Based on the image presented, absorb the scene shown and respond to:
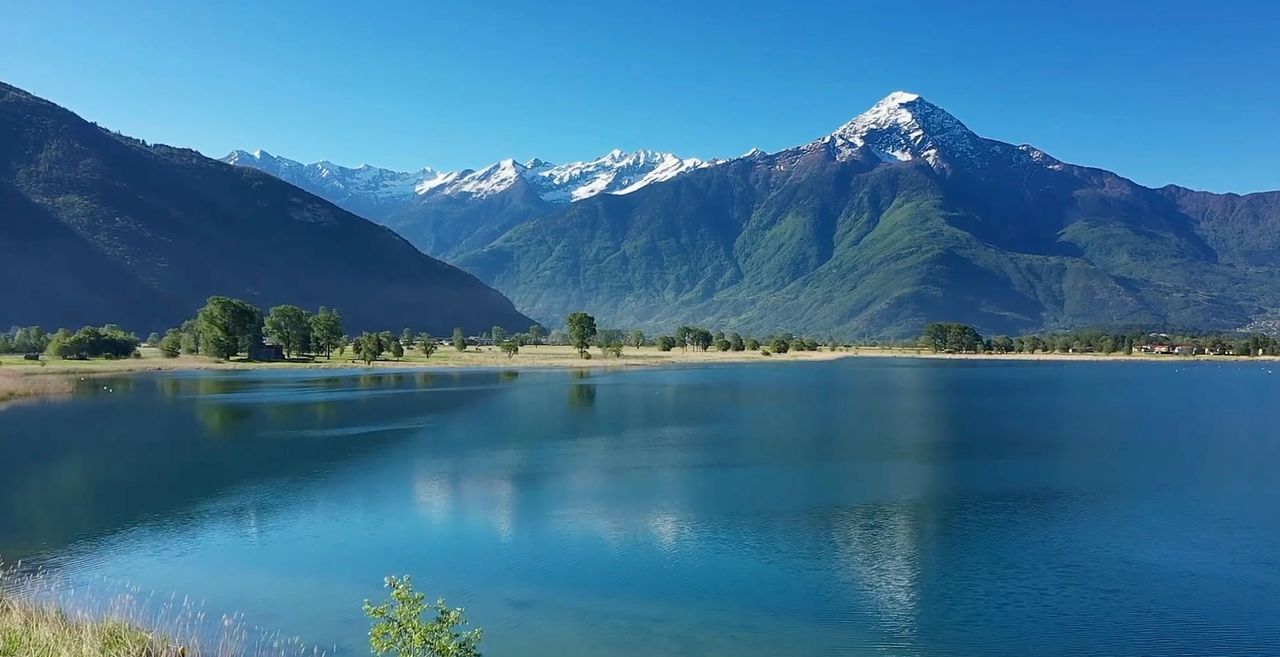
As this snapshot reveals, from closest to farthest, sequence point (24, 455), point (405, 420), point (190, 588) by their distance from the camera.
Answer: point (190, 588) < point (24, 455) < point (405, 420)

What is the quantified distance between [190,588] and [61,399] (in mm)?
65714

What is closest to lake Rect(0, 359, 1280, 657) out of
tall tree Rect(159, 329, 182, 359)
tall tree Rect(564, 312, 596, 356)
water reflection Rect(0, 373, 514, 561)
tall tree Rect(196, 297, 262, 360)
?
water reflection Rect(0, 373, 514, 561)

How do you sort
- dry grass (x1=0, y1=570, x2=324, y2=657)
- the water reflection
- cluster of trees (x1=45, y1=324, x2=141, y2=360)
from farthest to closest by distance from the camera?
cluster of trees (x1=45, y1=324, x2=141, y2=360) < the water reflection < dry grass (x1=0, y1=570, x2=324, y2=657)

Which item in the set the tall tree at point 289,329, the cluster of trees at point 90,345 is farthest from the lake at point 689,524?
the tall tree at point 289,329

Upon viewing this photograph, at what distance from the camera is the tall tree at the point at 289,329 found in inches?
5640

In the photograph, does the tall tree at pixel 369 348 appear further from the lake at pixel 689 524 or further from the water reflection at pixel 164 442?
the lake at pixel 689 524

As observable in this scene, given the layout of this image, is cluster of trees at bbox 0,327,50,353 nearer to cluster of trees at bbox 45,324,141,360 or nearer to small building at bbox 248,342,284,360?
cluster of trees at bbox 45,324,141,360

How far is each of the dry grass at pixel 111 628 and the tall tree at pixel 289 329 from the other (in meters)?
126

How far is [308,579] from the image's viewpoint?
24.3 metres

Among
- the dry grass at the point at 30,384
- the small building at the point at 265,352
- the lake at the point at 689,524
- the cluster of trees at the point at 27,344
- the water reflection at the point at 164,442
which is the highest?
the cluster of trees at the point at 27,344

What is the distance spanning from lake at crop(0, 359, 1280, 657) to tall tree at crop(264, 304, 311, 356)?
76.9 m

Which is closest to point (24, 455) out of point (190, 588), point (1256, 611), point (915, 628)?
point (190, 588)

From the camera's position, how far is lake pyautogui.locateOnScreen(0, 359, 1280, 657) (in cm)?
2105

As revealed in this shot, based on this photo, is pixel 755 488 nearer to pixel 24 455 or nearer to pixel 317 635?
pixel 317 635
